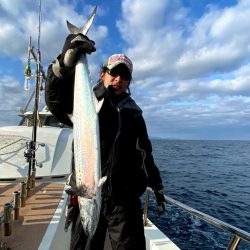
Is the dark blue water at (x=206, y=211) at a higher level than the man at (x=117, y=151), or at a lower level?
lower

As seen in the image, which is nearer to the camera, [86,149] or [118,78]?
[86,149]

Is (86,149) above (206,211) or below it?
above

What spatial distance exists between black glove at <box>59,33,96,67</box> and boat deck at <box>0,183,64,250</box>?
204 centimetres

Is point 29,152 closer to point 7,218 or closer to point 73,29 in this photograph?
point 7,218

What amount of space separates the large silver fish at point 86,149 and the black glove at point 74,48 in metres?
0.04

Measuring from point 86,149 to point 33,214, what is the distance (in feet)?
8.94

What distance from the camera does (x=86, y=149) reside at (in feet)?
7.82

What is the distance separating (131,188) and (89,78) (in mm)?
1068

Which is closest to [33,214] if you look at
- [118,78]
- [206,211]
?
[118,78]

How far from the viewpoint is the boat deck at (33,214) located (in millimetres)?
3626

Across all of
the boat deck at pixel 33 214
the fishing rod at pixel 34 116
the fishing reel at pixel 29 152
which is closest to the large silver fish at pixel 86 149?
the boat deck at pixel 33 214

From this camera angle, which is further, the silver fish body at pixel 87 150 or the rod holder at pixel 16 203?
the rod holder at pixel 16 203

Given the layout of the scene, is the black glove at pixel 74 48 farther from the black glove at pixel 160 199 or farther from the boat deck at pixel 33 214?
the boat deck at pixel 33 214

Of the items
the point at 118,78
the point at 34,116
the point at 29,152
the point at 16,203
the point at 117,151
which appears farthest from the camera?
the point at 34,116
